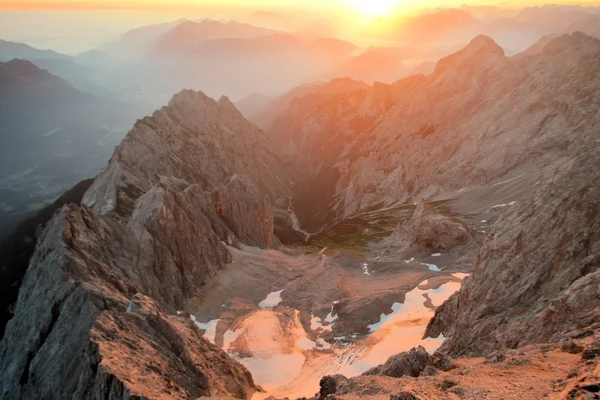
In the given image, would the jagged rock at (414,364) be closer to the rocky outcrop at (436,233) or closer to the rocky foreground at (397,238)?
the rocky foreground at (397,238)

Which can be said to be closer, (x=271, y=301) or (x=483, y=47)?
(x=271, y=301)

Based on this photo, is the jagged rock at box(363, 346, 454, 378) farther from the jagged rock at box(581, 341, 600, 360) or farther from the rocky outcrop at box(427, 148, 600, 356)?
the jagged rock at box(581, 341, 600, 360)

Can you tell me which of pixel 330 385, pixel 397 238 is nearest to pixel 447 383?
pixel 330 385

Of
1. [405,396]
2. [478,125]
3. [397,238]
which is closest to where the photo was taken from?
[405,396]

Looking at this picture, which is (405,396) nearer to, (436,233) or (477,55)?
(436,233)

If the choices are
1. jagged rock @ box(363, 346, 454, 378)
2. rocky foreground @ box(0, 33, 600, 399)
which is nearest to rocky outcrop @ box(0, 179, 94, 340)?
rocky foreground @ box(0, 33, 600, 399)

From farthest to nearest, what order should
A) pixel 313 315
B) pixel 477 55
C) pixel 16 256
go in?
pixel 477 55 → pixel 16 256 → pixel 313 315

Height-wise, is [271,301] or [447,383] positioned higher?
[447,383]
